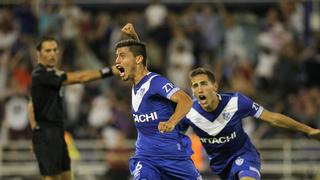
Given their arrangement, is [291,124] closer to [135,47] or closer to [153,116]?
[153,116]

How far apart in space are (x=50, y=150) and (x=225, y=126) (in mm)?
2399

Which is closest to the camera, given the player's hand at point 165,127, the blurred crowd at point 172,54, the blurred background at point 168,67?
the player's hand at point 165,127

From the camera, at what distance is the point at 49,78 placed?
11.7 metres

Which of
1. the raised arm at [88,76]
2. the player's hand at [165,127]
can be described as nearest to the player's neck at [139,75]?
the player's hand at [165,127]

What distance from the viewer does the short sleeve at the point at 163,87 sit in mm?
9547

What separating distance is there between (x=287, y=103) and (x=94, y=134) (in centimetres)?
404

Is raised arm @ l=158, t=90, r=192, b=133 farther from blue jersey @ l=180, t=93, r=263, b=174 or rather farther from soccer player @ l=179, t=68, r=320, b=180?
blue jersey @ l=180, t=93, r=263, b=174

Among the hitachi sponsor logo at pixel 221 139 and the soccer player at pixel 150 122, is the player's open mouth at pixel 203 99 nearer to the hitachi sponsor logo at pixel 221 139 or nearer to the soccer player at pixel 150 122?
the hitachi sponsor logo at pixel 221 139

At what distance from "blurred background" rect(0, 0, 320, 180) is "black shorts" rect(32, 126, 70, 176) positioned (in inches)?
197

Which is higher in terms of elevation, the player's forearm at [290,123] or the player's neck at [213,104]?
the player's neck at [213,104]

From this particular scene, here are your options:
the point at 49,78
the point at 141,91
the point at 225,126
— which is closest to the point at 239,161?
the point at 225,126

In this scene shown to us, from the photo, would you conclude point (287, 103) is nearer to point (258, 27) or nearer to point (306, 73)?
point (306, 73)

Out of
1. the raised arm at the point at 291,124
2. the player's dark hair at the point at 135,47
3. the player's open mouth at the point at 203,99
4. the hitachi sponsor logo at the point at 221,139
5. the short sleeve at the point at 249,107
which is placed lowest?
the hitachi sponsor logo at the point at 221,139

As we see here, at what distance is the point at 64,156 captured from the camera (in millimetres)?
11867
